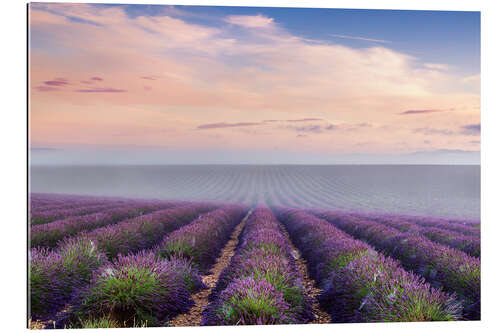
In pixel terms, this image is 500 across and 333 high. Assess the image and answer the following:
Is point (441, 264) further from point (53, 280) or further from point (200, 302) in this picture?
point (53, 280)

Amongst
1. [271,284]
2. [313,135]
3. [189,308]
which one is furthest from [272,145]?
[189,308]

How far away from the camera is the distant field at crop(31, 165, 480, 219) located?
16.2 feet

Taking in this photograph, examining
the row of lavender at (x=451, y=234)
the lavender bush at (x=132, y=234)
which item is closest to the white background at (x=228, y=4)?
the row of lavender at (x=451, y=234)

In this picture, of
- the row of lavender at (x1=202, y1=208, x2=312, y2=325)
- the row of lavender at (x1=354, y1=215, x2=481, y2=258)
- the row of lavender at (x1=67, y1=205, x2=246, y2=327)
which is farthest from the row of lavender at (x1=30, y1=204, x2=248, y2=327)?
the row of lavender at (x1=354, y1=215, x2=481, y2=258)

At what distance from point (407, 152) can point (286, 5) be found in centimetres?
286

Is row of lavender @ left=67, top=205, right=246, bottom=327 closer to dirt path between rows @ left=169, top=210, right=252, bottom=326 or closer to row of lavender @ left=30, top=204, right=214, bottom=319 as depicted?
dirt path between rows @ left=169, top=210, right=252, bottom=326

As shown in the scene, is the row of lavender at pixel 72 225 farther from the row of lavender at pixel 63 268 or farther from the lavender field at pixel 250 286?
the row of lavender at pixel 63 268

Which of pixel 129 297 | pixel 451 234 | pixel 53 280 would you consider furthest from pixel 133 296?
pixel 451 234

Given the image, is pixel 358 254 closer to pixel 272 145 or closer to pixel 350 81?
pixel 272 145

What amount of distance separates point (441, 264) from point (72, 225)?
277 inches

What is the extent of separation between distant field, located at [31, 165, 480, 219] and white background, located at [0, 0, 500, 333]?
0.66 feet

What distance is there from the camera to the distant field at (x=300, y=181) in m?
4.93
